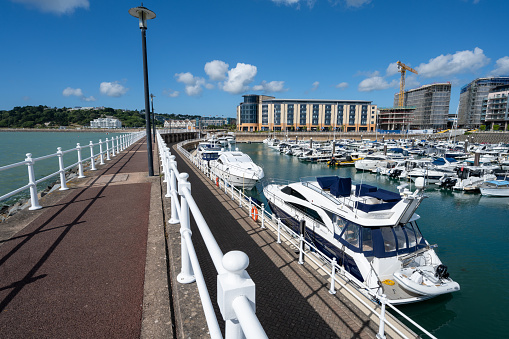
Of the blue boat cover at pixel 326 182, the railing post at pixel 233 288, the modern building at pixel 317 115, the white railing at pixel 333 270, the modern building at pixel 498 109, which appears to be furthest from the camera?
the modern building at pixel 317 115

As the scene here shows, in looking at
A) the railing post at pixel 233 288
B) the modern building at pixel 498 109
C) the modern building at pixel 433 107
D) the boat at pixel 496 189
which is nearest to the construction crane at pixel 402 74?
the modern building at pixel 433 107

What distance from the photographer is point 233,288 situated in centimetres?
143

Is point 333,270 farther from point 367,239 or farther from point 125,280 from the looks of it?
point 367,239

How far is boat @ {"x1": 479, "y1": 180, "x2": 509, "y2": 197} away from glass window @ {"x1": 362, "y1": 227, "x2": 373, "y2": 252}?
25.8 metres

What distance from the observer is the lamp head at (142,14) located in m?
→ 10.1

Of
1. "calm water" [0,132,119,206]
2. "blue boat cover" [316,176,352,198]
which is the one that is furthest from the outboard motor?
"calm water" [0,132,119,206]

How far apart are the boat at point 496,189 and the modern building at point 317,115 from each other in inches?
3952

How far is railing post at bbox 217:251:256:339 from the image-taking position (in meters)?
1.44

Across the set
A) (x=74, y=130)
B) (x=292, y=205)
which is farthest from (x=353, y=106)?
(x=74, y=130)

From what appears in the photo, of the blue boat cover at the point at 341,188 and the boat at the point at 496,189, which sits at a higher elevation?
the blue boat cover at the point at 341,188

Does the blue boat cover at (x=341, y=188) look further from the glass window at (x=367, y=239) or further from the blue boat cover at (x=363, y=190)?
the glass window at (x=367, y=239)

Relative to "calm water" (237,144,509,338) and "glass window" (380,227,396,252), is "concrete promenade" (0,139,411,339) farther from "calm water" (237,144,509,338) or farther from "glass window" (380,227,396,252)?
"calm water" (237,144,509,338)

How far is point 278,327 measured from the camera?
166 inches

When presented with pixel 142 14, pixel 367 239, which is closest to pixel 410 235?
pixel 367 239
